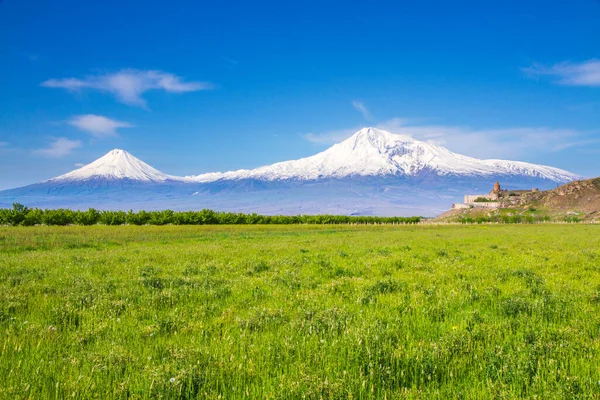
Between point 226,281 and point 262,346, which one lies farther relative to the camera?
point 226,281

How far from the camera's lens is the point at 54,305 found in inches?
361

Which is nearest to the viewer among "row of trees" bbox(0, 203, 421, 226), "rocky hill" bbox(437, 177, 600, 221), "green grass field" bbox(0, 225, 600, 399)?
"green grass field" bbox(0, 225, 600, 399)

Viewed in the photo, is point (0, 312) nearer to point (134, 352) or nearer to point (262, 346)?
point (134, 352)

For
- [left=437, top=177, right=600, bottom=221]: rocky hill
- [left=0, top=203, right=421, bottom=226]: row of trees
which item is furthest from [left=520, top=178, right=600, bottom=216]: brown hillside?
[left=0, top=203, right=421, bottom=226]: row of trees

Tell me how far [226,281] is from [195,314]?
14.2 feet

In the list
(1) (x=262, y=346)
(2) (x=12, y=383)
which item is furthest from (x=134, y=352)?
(1) (x=262, y=346)

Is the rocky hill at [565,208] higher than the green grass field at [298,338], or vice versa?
the rocky hill at [565,208]

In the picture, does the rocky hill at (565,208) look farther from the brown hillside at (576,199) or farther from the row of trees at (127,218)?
the row of trees at (127,218)

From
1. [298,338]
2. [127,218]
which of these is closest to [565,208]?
[127,218]

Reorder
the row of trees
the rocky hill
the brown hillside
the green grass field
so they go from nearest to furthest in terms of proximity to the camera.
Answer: the green grass field
the row of trees
the rocky hill
the brown hillside

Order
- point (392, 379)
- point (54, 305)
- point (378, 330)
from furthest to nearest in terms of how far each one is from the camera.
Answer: point (54, 305) → point (378, 330) → point (392, 379)


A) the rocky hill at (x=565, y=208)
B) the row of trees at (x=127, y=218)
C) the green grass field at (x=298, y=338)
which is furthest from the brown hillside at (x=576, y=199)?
the green grass field at (x=298, y=338)

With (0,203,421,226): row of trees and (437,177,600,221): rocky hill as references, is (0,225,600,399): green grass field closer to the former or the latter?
(0,203,421,226): row of trees

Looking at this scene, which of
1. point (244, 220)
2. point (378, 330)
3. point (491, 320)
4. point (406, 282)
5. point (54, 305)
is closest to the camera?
point (378, 330)
